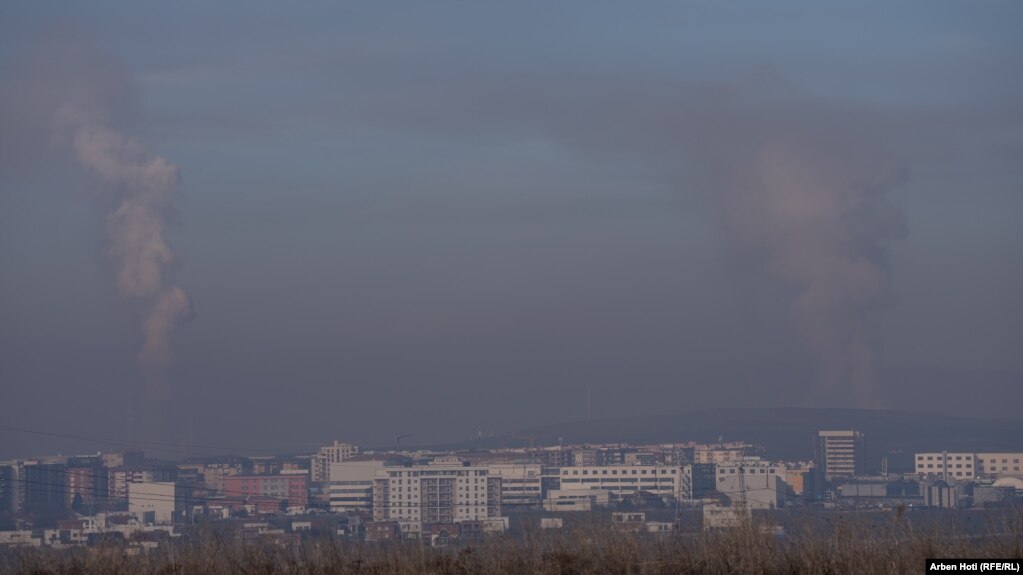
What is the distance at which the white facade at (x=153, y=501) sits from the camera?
7610 cm

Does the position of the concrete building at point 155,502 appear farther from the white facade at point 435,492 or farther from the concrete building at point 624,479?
the concrete building at point 624,479

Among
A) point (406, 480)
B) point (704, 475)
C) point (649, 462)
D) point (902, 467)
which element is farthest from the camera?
point (902, 467)

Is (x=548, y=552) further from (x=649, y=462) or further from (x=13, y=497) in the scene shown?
(x=649, y=462)

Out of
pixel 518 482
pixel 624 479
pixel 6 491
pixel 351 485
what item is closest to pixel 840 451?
pixel 624 479

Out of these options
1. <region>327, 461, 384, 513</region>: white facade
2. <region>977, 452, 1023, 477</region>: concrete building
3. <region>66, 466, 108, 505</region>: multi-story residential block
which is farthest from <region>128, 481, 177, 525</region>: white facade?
<region>977, 452, 1023, 477</region>: concrete building

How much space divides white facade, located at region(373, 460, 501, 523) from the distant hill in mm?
54039

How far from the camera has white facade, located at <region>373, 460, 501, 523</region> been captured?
8244 centimetres

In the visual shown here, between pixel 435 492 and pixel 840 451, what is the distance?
189ft

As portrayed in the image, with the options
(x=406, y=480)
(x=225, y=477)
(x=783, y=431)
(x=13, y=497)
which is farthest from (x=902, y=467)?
(x=13, y=497)

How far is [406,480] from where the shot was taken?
9281 cm

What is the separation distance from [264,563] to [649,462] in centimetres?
10002

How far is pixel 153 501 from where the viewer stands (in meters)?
85.7

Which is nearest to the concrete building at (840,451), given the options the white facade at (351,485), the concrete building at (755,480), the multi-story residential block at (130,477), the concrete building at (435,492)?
the concrete building at (755,480)

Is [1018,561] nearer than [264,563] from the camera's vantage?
Yes
